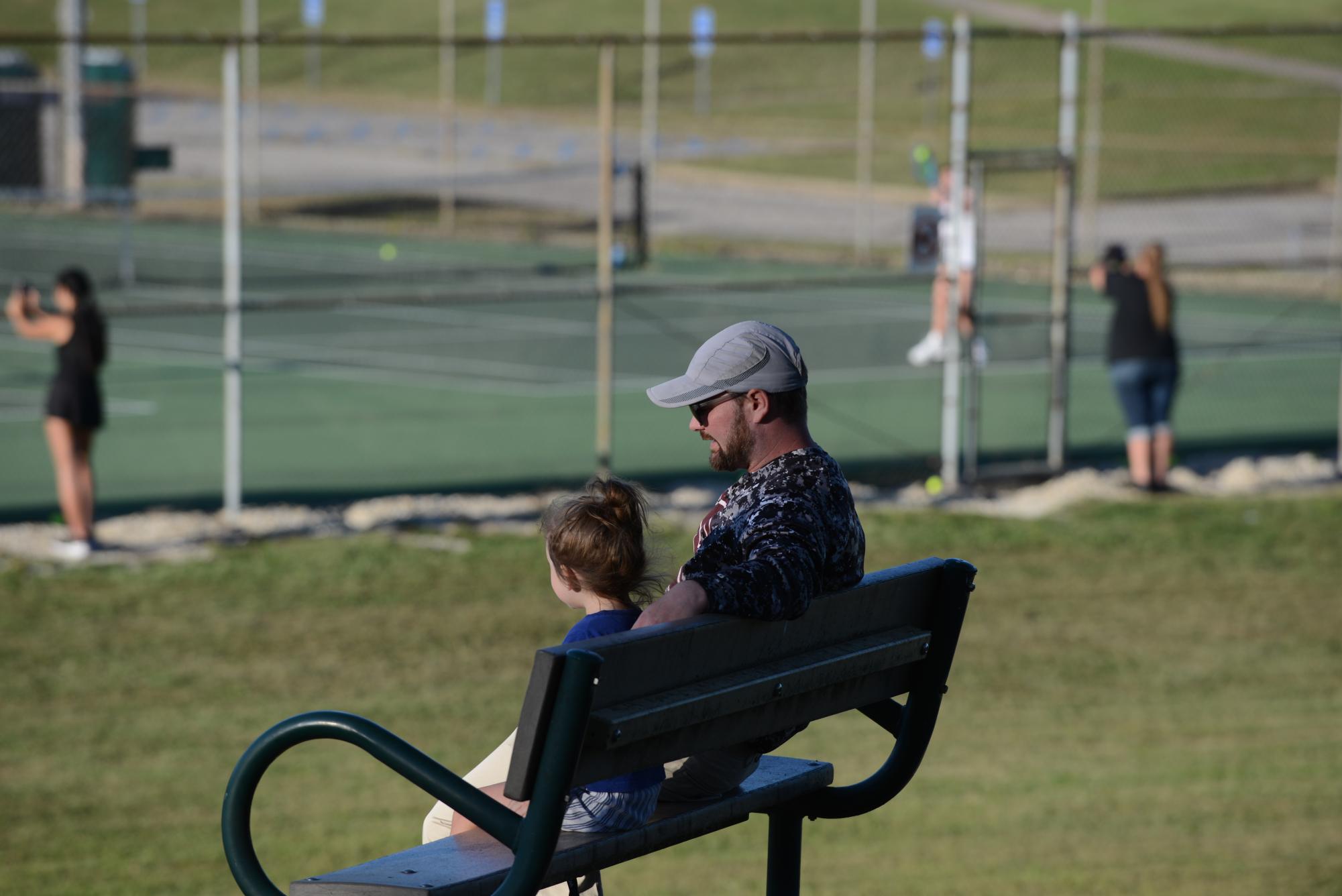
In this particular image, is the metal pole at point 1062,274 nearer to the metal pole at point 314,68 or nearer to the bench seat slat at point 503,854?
the bench seat slat at point 503,854

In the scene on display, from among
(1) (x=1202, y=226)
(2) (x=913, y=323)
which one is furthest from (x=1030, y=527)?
(1) (x=1202, y=226)

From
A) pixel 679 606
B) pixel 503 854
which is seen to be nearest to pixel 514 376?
pixel 503 854

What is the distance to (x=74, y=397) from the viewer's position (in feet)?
34.0

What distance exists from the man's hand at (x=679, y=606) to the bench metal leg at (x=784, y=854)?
1.02 metres

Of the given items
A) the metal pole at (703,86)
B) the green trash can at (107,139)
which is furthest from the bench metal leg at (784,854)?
the metal pole at (703,86)

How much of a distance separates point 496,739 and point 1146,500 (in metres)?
6.22

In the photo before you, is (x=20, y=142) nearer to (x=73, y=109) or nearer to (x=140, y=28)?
(x=73, y=109)

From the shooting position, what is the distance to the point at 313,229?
107ft

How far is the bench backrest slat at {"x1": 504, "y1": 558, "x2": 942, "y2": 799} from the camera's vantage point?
3.40 metres

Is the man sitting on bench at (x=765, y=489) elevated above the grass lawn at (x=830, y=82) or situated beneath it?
situated beneath

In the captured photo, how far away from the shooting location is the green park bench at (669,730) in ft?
11.0

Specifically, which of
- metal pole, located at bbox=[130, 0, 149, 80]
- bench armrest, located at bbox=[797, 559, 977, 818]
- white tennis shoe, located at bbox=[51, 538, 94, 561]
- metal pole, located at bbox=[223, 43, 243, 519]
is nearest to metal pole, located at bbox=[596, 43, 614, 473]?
metal pole, located at bbox=[223, 43, 243, 519]

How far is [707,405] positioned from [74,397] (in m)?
7.26

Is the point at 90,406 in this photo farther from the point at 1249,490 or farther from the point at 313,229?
the point at 313,229
